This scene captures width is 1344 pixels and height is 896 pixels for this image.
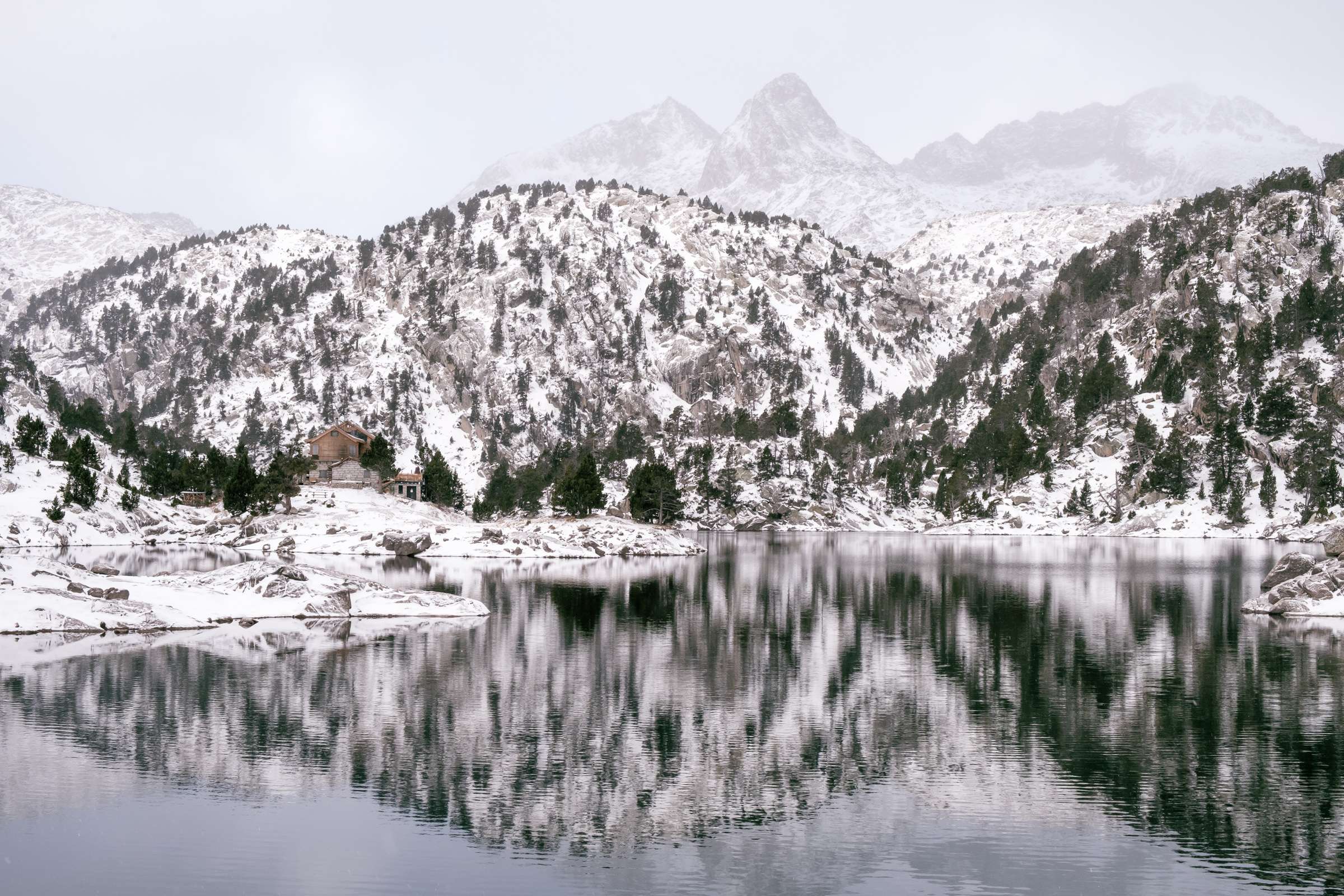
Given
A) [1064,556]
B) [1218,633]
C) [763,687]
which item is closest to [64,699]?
[763,687]

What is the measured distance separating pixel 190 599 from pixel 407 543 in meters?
56.8

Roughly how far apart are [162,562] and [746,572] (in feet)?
178

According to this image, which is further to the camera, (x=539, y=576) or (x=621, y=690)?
(x=539, y=576)

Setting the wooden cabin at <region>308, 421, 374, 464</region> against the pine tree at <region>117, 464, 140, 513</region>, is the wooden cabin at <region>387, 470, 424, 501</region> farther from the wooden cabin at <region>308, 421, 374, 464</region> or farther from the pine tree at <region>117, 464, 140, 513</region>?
the pine tree at <region>117, 464, 140, 513</region>

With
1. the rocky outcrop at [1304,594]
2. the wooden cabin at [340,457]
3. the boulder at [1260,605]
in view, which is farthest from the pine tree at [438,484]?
the rocky outcrop at [1304,594]

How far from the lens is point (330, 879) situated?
23016mm

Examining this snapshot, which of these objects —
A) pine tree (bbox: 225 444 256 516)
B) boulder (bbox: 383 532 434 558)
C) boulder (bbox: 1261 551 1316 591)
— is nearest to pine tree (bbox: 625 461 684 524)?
boulder (bbox: 383 532 434 558)

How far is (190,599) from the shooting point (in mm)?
63812

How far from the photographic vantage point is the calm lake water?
79.0 feet

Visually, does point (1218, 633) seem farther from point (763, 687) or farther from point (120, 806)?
point (120, 806)

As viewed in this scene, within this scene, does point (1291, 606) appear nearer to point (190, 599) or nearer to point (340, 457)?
point (190, 599)

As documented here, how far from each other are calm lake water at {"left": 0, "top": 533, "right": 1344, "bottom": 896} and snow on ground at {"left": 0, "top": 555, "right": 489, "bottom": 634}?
10.3ft

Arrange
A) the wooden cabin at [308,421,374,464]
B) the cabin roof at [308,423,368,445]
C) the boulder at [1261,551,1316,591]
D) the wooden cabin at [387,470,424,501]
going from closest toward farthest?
the boulder at [1261,551,1316,591] → the wooden cabin at [387,470,424,501] → the wooden cabin at [308,421,374,464] → the cabin roof at [308,423,368,445]

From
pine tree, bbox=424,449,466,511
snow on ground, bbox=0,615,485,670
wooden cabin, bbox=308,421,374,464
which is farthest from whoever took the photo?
pine tree, bbox=424,449,466,511
